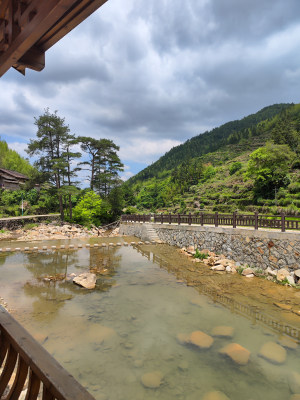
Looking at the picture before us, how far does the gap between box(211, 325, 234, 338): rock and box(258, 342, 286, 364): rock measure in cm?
82

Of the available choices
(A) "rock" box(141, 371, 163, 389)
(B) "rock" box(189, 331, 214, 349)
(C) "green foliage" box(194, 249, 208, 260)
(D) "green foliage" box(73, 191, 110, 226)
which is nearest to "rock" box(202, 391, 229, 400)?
(A) "rock" box(141, 371, 163, 389)

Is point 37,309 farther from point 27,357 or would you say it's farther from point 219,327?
point 27,357

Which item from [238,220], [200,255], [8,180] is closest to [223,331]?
[200,255]

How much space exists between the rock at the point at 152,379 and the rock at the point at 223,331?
206 centimetres

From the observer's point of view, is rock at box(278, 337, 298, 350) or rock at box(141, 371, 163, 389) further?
rock at box(278, 337, 298, 350)

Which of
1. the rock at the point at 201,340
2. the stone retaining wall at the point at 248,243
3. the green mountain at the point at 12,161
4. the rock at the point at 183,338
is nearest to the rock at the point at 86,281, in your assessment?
the rock at the point at 183,338

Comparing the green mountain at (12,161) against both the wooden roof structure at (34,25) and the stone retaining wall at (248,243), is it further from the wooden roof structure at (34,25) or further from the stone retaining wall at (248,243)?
the wooden roof structure at (34,25)

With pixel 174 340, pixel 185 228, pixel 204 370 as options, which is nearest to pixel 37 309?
pixel 174 340

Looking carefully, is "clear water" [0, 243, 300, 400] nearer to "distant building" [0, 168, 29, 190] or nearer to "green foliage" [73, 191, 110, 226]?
"green foliage" [73, 191, 110, 226]

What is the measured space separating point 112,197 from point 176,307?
84.9 ft

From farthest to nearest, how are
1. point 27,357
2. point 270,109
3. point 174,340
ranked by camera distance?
1. point 270,109
2. point 174,340
3. point 27,357

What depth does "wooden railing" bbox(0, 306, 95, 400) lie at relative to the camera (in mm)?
1407

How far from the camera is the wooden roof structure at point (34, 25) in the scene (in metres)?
2.15

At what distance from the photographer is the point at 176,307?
7531mm
